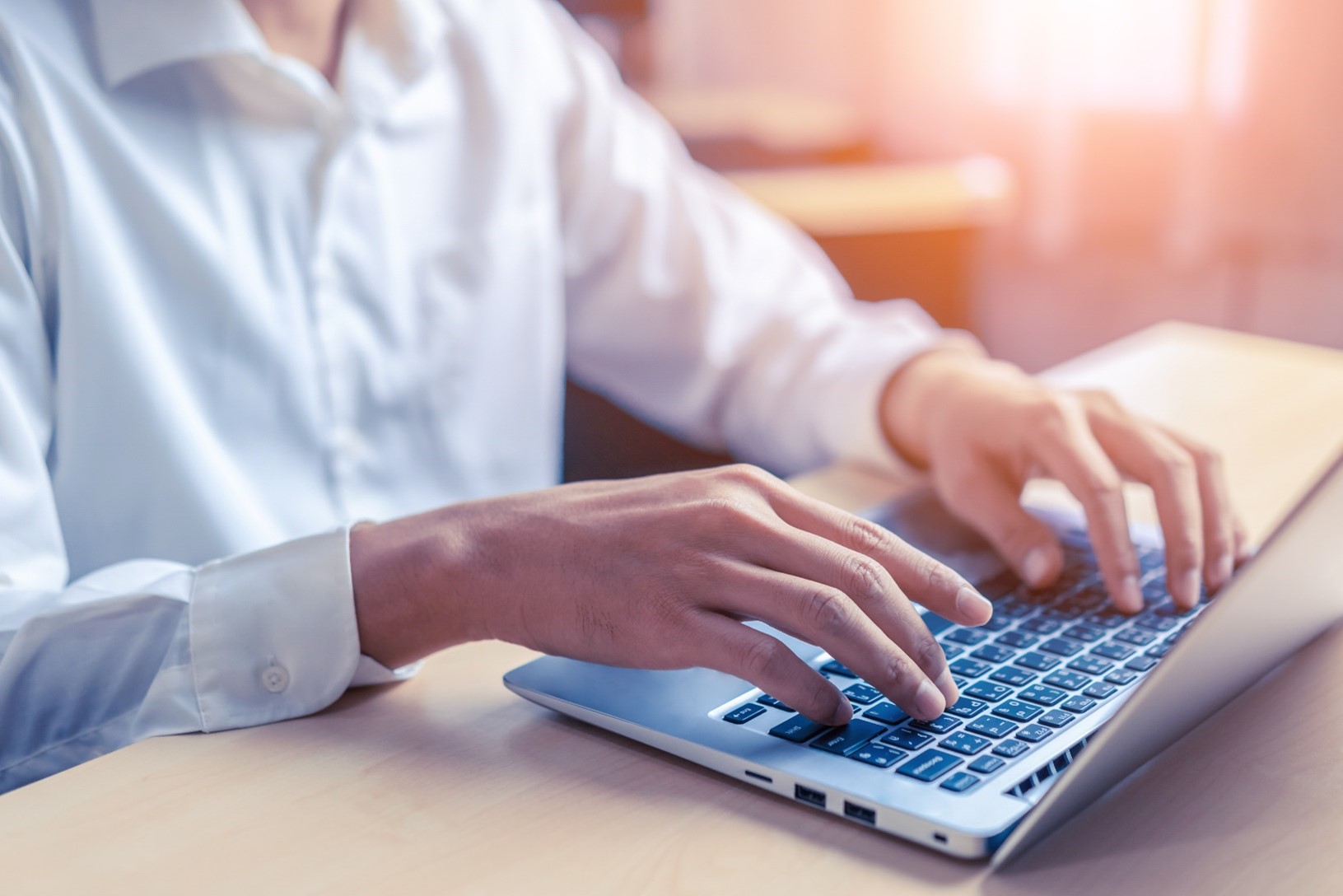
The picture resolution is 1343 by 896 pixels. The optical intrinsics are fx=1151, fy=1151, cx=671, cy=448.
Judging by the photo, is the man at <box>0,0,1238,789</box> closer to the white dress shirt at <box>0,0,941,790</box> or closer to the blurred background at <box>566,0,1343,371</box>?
the white dress shirt at <box>0,0,941,790</box>

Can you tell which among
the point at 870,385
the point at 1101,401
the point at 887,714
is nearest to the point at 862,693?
the point at 887,714

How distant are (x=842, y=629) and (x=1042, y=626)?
0.15 m

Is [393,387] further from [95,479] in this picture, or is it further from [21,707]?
[21,707]

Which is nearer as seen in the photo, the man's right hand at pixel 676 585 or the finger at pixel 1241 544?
the man's right hand at pixel 676 585

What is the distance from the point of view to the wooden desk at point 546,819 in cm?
38

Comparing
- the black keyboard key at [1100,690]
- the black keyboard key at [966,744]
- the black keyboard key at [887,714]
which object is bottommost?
the black keyboard key at [1100,690]

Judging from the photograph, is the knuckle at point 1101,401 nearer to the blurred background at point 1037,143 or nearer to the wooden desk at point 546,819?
the wooden desk at point 546,819

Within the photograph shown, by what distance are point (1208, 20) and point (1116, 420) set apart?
6.15 ft

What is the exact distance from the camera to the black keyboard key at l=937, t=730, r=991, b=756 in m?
0.42

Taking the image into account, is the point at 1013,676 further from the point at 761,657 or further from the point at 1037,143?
the point at 1037,143

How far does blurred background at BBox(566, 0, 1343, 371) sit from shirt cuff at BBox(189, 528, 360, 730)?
4.41 ft

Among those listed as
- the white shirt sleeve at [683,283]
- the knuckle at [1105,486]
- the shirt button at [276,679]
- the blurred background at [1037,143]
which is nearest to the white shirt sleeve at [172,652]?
the shirt button at [276,679]

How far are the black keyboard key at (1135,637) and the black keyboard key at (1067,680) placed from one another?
0.19ft

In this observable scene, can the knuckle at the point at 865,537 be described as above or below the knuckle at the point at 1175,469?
above
